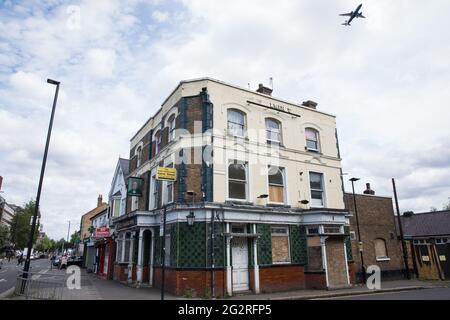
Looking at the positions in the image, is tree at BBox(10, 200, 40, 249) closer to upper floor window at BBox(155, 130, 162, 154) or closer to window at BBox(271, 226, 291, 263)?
upper floor window at BBox(155, 130, 162, 154)

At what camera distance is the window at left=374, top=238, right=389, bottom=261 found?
21.4m

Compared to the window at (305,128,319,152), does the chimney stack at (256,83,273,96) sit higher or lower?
higher

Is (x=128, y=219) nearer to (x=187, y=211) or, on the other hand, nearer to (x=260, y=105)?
(x=187, y=211)

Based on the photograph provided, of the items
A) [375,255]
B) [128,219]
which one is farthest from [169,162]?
[375,255]

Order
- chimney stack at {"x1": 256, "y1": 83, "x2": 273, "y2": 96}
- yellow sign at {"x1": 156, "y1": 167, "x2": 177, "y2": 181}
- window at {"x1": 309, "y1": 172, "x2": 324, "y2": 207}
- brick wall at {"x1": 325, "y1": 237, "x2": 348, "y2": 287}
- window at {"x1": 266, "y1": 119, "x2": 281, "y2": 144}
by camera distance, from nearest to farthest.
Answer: yellow sign at {"x1": 156, "y1": 167, "x2": 177, "y2": 181} < brick wall at {"x1": 325, "y1": 237, "x2": 348, "y2": 287} < window at {"x1": 266, "y1": 119, "x2": 281, "y2": 144} < window at {"x1": 309, "y1": 172, "x2": 324, "y2": 207} < chimney stack at {"x1": 256, "y1": 83, "x2": 273, "y2": 96}

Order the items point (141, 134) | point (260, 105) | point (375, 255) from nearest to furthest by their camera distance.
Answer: point (260, 105)
point (375, 255)
point (141, 134)

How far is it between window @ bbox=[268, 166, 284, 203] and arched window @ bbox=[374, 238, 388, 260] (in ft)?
29.3

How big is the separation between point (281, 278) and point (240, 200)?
434cm

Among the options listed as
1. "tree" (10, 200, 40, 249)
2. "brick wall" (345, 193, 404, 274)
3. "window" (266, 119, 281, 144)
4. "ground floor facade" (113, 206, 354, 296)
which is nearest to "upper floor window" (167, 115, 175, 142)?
"ground floor facade" (113, 206, 354, 296)

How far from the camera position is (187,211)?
1477 cm

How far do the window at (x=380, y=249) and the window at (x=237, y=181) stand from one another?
11.3 m

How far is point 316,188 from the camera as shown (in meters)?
19.1

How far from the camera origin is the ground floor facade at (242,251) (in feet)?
46.4

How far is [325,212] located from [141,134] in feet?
46.7
